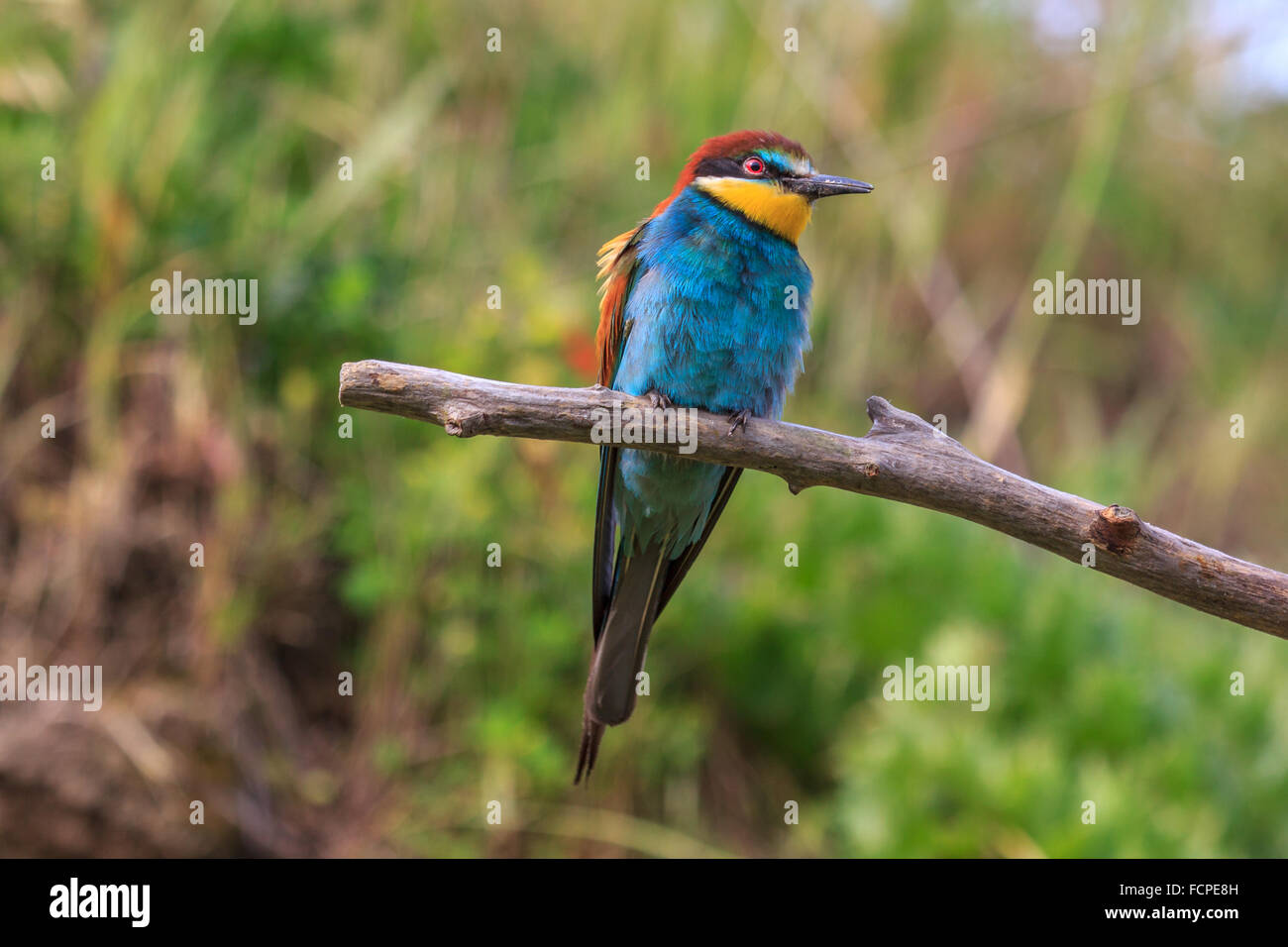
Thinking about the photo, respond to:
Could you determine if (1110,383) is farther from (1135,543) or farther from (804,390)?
(1135,543)

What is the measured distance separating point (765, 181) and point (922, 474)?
125 cm

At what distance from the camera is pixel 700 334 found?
9.53ft

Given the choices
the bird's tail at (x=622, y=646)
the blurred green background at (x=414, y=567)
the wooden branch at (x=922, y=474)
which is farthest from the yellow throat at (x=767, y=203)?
the blurred green background at (x=414, y=567)

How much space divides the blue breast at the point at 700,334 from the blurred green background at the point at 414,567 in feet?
3.85

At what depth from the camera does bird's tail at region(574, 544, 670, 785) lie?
8.96 ft

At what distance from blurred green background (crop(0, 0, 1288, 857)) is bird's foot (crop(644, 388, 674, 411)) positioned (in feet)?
4.27

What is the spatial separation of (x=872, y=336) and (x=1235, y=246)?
95.2 inches

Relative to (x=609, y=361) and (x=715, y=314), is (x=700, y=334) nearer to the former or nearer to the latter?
(x=715, y=314)

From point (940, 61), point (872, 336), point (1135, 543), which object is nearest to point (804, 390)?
point (872, 336)

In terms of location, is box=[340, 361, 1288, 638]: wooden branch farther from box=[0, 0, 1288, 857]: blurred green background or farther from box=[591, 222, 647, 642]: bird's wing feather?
box=[0, 0, 1288, 857]: blurred green background

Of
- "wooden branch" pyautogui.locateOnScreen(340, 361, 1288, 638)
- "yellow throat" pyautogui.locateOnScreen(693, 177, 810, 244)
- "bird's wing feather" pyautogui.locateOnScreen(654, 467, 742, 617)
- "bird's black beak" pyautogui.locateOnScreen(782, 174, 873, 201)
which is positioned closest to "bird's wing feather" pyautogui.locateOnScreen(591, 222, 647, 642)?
"bird's wing feather" pyautogui.locateOnScreen(654, 467, 742, 617)

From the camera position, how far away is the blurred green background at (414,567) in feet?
13.2

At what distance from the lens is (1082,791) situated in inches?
148

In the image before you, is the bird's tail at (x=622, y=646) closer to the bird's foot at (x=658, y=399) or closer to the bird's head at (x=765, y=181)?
the bird's foot at (x=658, y=399)
